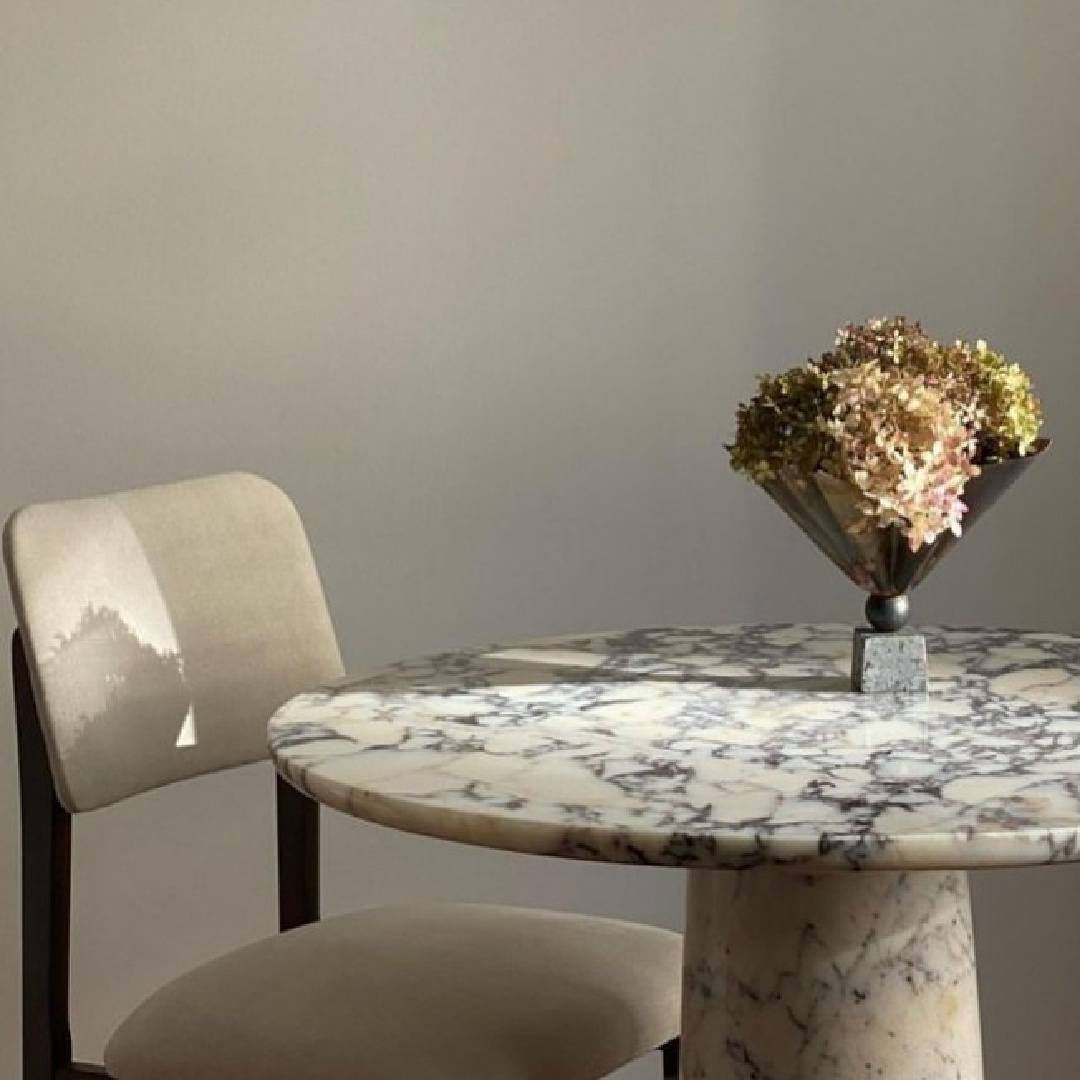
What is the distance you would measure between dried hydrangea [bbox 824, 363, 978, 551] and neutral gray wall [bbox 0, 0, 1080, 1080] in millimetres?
1388

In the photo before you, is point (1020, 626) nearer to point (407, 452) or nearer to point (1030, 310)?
point (1030, 310)

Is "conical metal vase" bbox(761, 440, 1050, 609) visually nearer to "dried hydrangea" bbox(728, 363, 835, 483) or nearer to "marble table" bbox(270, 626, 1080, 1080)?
"dried hydrangea" bbox(728, 363, 835, 483)

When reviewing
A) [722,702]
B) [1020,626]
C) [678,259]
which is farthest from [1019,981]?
[722,702]

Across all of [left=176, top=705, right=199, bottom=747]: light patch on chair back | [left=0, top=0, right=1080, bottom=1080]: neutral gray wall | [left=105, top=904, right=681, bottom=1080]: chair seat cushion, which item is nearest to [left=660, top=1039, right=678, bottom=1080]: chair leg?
[left=105, top=904, right=681, bottom=1080]: chair seat cushion

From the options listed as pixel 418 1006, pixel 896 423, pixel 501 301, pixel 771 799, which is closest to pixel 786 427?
pixel 896 423

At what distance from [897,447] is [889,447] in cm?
1

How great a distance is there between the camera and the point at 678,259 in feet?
11.1

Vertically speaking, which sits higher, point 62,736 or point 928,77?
point 928,77

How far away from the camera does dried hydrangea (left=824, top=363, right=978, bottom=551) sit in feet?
6.57

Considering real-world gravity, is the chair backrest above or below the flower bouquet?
below

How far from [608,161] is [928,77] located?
52 centimetres

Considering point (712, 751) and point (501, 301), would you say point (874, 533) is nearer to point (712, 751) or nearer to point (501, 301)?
point (712, 751)

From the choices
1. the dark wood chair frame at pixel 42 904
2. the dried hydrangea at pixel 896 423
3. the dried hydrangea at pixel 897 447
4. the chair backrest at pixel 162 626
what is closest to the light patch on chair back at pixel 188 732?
the chair backrest at pixel 162 626

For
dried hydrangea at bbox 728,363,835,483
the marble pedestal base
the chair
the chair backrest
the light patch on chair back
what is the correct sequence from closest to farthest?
1. the marble pedestal base
2. dried hydrangea at bbox 728,363,835,483
3. the chair
4. the chair backrest
5. the light patch on chair back
